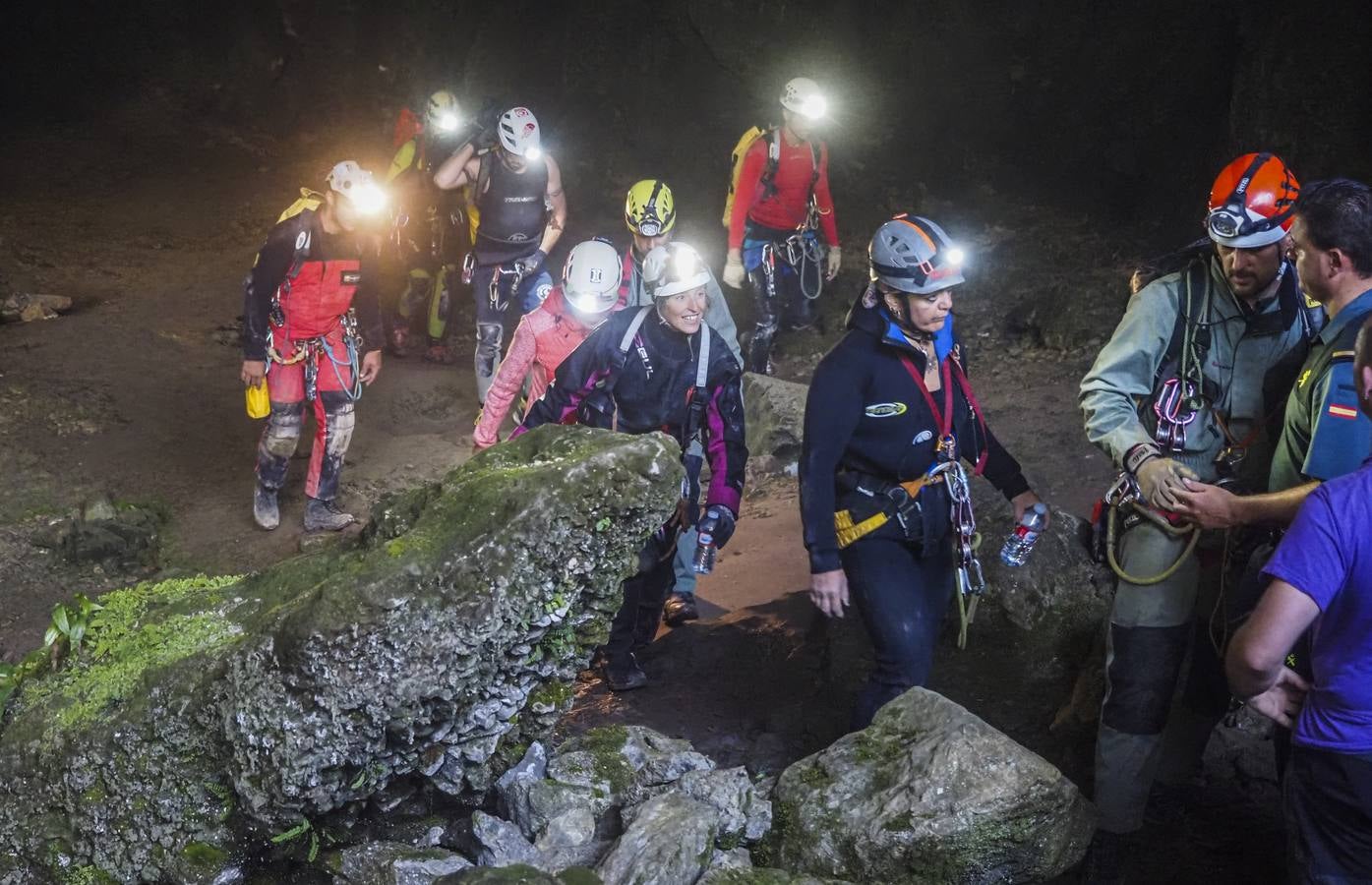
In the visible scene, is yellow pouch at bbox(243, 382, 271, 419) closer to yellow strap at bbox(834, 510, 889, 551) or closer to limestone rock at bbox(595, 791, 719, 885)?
yellow strap at bbox(834, 510, 889, 551)

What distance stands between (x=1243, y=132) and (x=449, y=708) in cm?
791

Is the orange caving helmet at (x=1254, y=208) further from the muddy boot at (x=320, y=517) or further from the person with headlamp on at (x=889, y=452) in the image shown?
the muddy boot at (x=320, y=517)

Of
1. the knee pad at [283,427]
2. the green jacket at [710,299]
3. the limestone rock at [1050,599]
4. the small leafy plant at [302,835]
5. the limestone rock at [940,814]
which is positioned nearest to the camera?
the small leafy plant at [302,835]

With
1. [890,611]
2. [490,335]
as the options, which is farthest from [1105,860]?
[490,335]

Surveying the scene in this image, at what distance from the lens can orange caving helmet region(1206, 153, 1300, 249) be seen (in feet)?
11.9

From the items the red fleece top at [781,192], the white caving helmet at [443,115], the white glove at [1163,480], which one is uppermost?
the white caving helmet at [443,115]

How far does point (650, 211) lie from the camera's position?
6934 millimetres

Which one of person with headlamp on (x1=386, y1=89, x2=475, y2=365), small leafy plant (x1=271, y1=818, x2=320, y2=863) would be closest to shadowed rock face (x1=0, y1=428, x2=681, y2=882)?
small leafy plant (x1=271, y1=818, x2=320, y2=863)

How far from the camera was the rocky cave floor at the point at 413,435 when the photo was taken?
Answer: 480 cm

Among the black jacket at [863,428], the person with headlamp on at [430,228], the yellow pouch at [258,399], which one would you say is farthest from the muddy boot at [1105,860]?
the person with headlamp on at [430,228]

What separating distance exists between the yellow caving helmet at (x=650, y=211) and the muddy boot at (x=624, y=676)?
2820 mm

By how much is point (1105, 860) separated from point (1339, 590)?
1646 millimetres

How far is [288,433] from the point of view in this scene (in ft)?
23.6

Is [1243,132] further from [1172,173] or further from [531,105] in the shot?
[531,105]
